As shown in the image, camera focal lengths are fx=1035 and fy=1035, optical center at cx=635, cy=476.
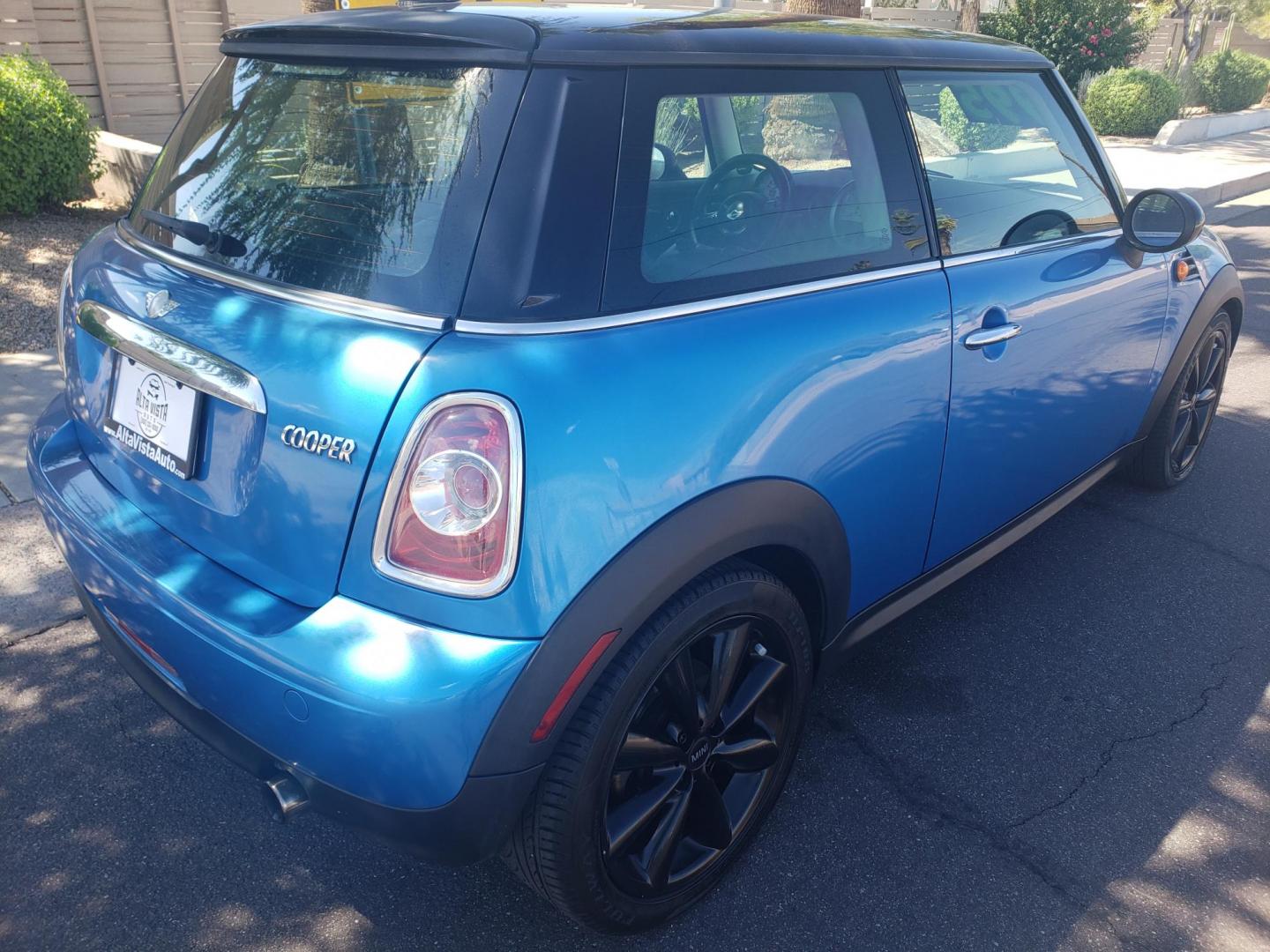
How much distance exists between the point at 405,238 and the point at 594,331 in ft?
1.27

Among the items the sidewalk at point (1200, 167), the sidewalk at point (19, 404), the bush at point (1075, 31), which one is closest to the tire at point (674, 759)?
the sidewalk at point (19, 404)

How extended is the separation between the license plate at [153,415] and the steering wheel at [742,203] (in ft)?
3.45

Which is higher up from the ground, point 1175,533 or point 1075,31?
point 1075,31

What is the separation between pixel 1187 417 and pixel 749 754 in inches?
115

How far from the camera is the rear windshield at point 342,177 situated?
1.81 metres

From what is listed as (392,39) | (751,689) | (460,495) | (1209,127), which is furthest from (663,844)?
(1209,127)

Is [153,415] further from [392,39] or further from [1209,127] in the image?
[1209,127]

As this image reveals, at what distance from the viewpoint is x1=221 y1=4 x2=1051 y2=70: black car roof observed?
1873 millimetres

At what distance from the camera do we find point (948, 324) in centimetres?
248

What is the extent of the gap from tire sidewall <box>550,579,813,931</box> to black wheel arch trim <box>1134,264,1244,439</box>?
2.16m

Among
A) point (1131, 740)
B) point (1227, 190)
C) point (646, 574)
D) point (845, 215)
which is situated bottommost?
point (1227, 190)

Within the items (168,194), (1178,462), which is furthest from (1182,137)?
(168,194)

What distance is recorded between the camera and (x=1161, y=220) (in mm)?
3172

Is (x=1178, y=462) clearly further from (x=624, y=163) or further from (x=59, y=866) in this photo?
(x=59, y=866)
